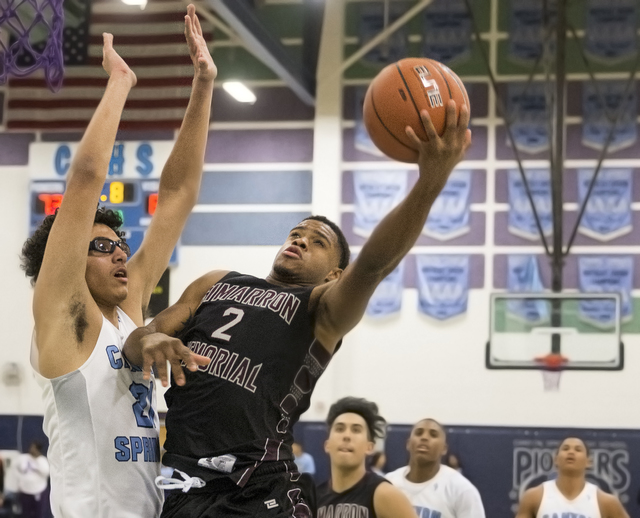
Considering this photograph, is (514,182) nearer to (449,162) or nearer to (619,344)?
(619,344)

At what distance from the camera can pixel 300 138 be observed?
501 inches

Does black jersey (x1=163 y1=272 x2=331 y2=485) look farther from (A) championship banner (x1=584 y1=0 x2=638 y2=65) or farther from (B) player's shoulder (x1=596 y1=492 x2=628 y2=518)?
(A) championship banner (x1=584 y1=0 x2=638 y2=65)

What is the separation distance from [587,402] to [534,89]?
13.2 ft

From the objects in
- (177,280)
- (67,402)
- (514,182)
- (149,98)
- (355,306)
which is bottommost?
(67,402)

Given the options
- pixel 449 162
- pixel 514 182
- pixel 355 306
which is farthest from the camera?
pixel 514 182

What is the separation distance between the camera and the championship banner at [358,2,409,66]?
12.6 m

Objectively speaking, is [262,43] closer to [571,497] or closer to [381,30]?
[381,30]

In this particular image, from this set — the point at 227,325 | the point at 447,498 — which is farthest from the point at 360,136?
the point at 227,325

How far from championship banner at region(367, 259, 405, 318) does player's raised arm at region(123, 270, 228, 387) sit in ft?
29.2

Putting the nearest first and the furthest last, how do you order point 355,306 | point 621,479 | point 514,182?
1. point 355,306
2. point 621,479
3. point 514,182

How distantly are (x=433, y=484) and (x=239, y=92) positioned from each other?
776cm

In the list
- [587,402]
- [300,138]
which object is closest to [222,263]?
[300,138]

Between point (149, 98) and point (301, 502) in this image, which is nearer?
point (301, 502)

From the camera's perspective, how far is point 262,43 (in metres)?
11.1
